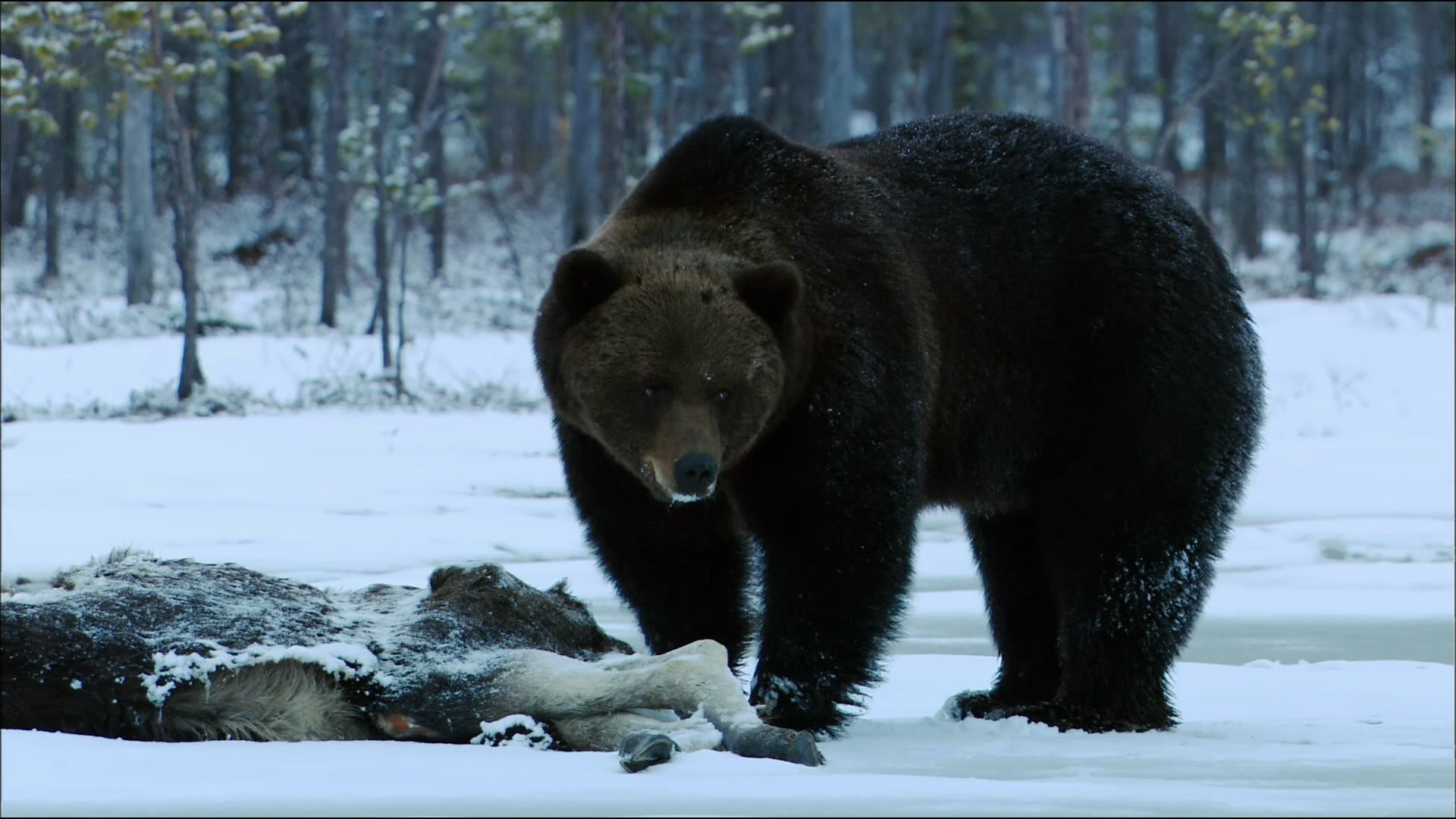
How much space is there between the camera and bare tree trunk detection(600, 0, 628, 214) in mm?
22766

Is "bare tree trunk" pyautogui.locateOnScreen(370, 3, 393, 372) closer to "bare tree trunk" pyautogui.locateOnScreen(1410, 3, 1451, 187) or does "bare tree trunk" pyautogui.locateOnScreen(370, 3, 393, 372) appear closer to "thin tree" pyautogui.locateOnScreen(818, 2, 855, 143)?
"thin tree" pyautogui.locateOnScreen(818, 2, 855, 143)

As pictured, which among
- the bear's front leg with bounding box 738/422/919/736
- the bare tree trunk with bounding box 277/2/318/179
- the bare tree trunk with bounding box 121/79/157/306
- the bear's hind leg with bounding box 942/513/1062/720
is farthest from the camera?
the bare tree trunk with bounding box 277/2/318/179

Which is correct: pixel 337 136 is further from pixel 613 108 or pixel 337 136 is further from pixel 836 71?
pixel 836 71

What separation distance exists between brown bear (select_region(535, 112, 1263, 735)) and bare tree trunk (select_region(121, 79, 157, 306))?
831 inches

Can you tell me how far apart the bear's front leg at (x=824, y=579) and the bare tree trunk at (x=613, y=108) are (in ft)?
58.3

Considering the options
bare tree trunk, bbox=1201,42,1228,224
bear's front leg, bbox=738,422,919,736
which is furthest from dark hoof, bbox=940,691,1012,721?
bare tree trunk, bbox=1201,42,1228,224

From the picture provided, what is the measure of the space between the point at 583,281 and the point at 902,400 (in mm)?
1070

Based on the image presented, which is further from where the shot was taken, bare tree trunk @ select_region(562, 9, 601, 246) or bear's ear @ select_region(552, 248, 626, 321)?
bare tree trunk @ select_region(562, 9, 601, 246)

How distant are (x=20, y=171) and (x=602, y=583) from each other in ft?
107

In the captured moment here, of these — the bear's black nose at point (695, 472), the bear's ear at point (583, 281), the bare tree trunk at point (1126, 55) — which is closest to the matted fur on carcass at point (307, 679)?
the bear's black nose at point (695, 472)

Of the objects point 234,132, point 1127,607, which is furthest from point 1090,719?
point 234,132

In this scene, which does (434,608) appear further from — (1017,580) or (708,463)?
(1017,580)

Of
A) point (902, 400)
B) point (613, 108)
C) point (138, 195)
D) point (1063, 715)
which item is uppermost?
point (902, 400)

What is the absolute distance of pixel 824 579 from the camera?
5051 mm
